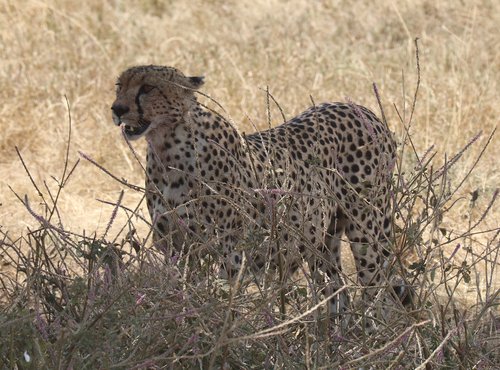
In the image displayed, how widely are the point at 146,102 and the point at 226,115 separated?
255cm

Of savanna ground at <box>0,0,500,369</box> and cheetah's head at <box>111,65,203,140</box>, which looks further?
cheetah's head at <box>111,65,203,140</box>

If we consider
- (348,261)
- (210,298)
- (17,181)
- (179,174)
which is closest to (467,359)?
(210,298)

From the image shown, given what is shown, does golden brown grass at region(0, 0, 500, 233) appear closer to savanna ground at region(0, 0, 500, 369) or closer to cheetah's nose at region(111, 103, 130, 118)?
savanna ground at region(0, 0, 500, 369)

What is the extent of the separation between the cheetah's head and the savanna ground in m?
0.31

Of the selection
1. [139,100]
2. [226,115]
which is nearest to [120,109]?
[139,100]

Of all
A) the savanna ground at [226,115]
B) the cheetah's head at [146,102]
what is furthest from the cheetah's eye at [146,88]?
the savanna ground at [226,115]

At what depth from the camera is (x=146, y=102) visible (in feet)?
13.0

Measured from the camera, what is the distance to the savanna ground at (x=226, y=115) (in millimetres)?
2902

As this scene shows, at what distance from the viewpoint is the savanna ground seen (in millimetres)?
2902

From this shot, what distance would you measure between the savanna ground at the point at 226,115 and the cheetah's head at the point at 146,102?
Result: 0.31 m

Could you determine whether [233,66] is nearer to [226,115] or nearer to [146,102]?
[226,115]

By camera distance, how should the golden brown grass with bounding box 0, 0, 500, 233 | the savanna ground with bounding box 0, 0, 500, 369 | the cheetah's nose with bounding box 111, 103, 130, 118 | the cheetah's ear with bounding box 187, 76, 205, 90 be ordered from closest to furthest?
the savanna ground with bounding box 0, 0, 500, 369
the cheetah's nose with bounding box 111, 103, 130, 118
the cheetah's ear with bounding box 187, 76, 205, 90
the golden brown grass with bounding box 0, 0, 500, 233

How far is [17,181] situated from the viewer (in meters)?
5.94

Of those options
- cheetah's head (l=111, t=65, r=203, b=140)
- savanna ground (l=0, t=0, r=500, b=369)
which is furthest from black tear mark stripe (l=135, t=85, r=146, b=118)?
savanna ground (l=0, t=0, r=500, b=369)
